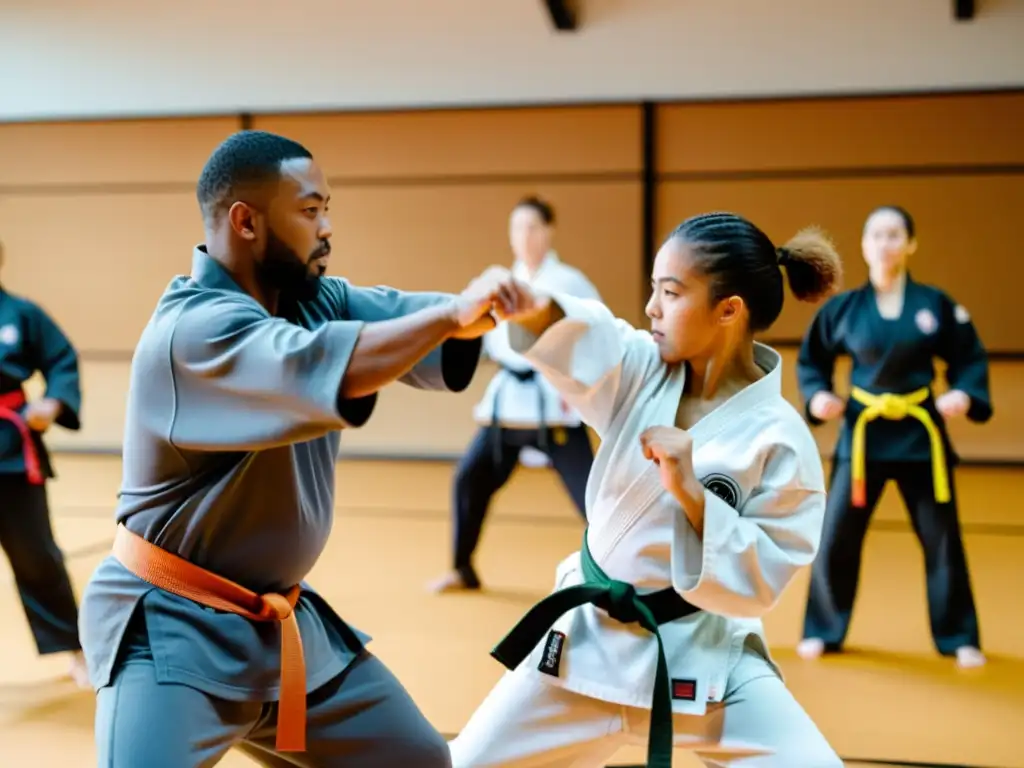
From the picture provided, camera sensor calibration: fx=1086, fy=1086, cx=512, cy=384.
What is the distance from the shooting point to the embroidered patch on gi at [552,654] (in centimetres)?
182

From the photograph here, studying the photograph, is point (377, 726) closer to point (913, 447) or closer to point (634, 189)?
point (913, 447)

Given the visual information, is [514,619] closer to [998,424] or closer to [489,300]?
[489,300]

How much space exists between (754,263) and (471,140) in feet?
17.9

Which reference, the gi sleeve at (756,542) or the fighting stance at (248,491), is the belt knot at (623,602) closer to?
the gi sleeve at (756,542)

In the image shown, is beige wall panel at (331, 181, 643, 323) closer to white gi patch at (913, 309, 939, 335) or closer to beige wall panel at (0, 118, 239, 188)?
beige wall panel at (0, 118, 239, 188)

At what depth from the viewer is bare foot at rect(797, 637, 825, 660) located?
3475 mm

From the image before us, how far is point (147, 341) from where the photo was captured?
1575mm

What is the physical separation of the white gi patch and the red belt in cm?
274

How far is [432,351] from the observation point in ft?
5.74

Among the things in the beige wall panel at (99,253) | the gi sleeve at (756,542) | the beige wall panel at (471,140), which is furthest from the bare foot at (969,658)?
the beige wall panel at (99,253)

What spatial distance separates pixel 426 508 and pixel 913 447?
2.89 meters

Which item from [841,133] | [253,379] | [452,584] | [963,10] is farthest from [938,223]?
[253,379]

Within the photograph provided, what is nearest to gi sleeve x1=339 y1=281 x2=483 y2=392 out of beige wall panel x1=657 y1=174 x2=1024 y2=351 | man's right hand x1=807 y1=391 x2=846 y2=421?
man's right hand x1=807 y1=391 x2=846 y2=421

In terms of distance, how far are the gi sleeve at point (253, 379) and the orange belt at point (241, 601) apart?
21 cm
